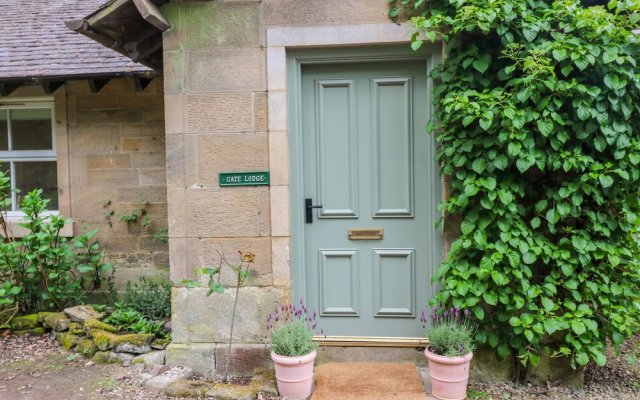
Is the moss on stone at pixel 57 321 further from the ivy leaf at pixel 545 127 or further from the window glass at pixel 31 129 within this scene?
the ivy leaf at pixel 545 127

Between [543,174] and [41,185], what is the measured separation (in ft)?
18.8

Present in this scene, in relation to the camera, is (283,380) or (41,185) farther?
(41,185)

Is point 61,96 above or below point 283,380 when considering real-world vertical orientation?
above

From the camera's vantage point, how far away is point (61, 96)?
18.8 ft

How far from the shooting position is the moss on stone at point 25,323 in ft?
16.5

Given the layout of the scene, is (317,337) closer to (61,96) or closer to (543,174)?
(543,174)

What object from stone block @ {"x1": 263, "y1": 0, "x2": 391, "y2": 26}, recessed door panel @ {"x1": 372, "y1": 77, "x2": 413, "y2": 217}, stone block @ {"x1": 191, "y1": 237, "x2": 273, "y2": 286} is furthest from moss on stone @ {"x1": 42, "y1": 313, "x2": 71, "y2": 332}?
stone block @ {"x1": 263, "y1": 0, "x2": 391, "y2": 26}

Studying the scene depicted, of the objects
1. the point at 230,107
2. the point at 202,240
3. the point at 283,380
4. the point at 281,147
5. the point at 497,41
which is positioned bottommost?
the point at 283,380

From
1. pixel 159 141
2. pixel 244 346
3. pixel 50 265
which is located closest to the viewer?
pixel 244 346

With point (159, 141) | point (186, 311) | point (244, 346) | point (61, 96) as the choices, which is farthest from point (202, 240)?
point (61, 96)

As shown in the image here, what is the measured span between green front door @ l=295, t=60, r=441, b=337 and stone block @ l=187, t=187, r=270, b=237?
0.41m

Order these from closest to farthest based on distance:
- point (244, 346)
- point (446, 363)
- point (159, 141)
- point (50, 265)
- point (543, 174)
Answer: point (446, 363), point (543, 174), point (244, 346), point (50, 265), point (159, 141)

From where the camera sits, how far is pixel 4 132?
6086 millimetres

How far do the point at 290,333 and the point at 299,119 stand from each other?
1751 millimetres
